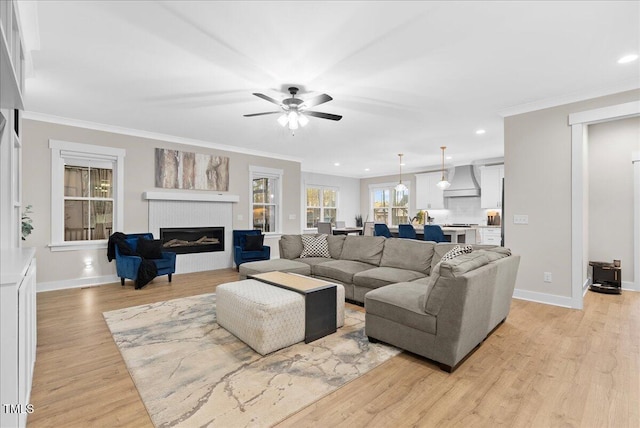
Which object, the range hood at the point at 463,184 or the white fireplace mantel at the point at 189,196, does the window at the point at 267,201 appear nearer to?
the white fireplace mantel at the point at 189,196

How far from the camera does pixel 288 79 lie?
3.41 meters

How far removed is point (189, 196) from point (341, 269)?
3.57 metres

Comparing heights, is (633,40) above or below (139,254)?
above

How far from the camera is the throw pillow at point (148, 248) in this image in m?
5.01

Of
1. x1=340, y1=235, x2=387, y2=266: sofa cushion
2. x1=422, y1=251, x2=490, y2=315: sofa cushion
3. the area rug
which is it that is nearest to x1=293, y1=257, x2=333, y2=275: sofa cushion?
x1=340, y1=235, x2=387, y2=266: sofa cushion

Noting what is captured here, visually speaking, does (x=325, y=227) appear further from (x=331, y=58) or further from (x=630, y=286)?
(x=630, y=286)

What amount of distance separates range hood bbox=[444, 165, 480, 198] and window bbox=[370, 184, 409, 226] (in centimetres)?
164

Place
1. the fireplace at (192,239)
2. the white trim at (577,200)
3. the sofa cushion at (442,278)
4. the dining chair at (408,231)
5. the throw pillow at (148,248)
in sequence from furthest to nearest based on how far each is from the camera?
the dining chair at (408,231) < the fireplace at (192,239) < the throw pillow at (148,248) < the white trim at (577,200) < the sofa cushion at (442,278)

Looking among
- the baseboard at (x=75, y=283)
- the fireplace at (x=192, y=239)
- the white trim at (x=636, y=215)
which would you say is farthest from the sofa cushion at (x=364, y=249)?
the baseboard at (x=75, y=283)

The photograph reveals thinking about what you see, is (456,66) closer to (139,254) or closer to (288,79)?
(288,79)

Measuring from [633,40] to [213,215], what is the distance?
6.43 meters

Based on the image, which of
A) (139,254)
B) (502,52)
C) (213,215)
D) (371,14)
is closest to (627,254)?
(502,52)

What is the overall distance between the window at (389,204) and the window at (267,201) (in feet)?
15.4

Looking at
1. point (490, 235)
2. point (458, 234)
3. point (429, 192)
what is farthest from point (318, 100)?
point (429, 192)
